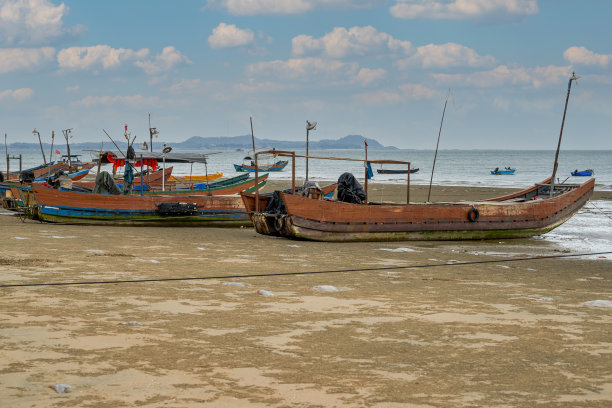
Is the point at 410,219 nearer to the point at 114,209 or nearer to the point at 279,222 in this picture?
the point at 279,222

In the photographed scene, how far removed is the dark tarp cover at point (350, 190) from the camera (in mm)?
16500

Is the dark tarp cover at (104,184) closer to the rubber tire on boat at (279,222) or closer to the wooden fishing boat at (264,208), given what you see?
the wooden fishing boat at (264,208)

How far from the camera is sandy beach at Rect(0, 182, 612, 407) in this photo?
16.6 ft

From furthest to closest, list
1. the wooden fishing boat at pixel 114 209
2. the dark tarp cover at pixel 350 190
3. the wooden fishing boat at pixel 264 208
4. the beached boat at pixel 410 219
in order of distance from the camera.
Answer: the wooden fishing boat at pixel 114 209
the dark tarp cover at pixel 350 190
the wooden fishing boat at pixel 264 208
the beached boat at pixel 410 219

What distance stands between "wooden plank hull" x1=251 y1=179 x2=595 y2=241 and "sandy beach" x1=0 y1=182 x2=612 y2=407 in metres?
3.05

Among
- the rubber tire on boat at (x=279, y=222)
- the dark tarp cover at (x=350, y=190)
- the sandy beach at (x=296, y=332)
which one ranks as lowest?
the sandy beach at (x=296, y=332)

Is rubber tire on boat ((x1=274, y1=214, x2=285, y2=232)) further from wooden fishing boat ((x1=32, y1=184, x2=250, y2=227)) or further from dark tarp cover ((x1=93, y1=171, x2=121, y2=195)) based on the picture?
dark tarp cover ((x1=93, y1=171, x2=121, y2=195))

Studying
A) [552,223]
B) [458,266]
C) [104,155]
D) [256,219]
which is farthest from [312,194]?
[104,155]

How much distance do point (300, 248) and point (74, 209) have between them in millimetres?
7168

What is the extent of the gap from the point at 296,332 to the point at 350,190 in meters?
9.85

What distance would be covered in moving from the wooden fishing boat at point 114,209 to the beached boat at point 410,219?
273 centimetres

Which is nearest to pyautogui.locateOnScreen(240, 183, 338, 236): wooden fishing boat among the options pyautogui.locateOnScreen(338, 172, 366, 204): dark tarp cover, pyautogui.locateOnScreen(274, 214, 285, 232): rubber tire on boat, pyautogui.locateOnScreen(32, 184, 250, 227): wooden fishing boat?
pyautogui.locateOnScreen(274, 214, 285, 232): rubber tire on boat

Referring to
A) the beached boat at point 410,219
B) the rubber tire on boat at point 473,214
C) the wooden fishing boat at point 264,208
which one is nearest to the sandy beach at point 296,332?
the beached boat at point 410,219

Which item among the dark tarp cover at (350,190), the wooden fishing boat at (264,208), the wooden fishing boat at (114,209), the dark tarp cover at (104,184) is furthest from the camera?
the dark tarp cover at (104,184)
